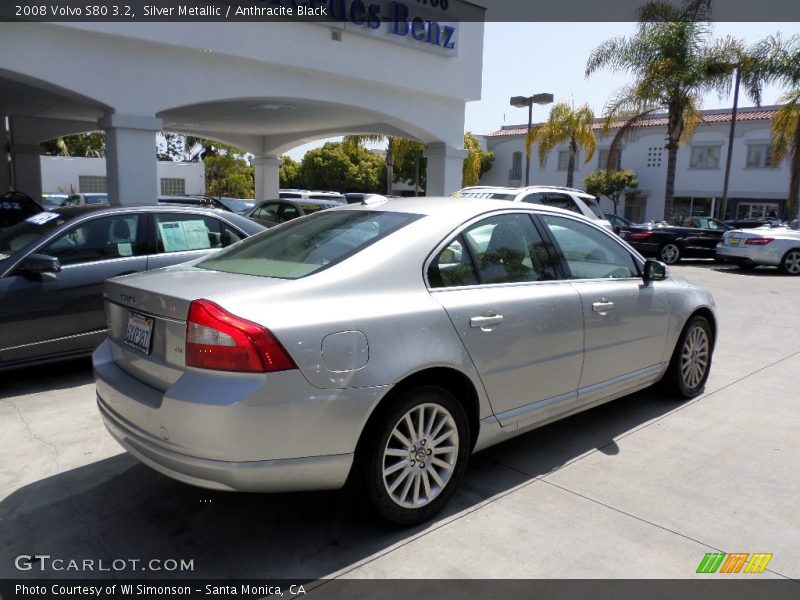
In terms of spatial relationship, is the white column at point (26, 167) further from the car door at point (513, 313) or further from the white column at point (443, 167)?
the car door at point (513, 313)

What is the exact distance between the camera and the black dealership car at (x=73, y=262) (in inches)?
195

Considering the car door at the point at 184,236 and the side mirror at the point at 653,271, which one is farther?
the car door at the point at 184,236

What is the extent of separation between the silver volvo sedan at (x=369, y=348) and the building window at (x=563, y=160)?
35079 millimetres

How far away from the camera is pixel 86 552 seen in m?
2.92

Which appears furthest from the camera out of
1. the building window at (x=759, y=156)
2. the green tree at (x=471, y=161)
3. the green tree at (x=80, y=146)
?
the green tree at (x=80, y=146)

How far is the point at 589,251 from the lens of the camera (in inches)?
171

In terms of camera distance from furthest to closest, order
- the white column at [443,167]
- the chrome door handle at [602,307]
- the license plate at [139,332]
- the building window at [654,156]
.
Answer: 1. the building window at [654,156]
2. the white column at [443,167]
3. the chrome door handle at [602,307]
4. the license plate at [139,332]

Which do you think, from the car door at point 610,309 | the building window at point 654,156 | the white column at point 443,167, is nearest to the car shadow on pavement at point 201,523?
the car door at point 610,309

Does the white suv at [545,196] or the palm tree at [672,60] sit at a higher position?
the palm tree at [672,60]

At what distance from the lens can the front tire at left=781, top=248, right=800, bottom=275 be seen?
15.3 meters

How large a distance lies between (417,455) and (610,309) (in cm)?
177

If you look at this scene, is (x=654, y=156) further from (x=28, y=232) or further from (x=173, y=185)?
(x=28, y=232)

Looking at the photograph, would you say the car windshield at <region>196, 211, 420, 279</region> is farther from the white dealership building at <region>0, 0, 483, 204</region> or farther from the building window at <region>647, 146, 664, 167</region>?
the building window at <region>647, 146, 664, 167</region>

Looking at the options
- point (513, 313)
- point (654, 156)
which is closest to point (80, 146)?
point (654, 156)
